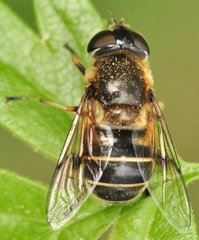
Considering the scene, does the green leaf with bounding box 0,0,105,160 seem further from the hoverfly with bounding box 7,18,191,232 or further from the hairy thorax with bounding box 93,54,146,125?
the hairy thorax with bounding box 93,54,146,125

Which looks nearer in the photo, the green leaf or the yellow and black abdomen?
the yellow and black abdomen

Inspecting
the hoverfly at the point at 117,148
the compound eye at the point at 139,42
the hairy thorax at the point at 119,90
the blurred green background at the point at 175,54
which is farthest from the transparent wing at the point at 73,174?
the blurred green background at the point at 175,54

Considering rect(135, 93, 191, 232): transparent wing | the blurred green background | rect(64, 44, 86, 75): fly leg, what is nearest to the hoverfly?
rect(135, 93, 191, 232): transparent wing

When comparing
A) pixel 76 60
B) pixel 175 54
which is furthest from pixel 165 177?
pixel 175 54

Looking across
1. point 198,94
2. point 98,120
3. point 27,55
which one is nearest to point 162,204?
point 98,120

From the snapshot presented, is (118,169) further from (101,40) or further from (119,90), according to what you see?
(101,40)

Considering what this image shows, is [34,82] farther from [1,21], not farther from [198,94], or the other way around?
[198,94]

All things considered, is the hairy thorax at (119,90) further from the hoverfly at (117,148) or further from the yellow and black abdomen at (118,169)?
→ the yellow and black abdomen at (118,169)

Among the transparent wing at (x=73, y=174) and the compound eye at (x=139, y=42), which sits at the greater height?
the compound eye at (x=139, y=42)
